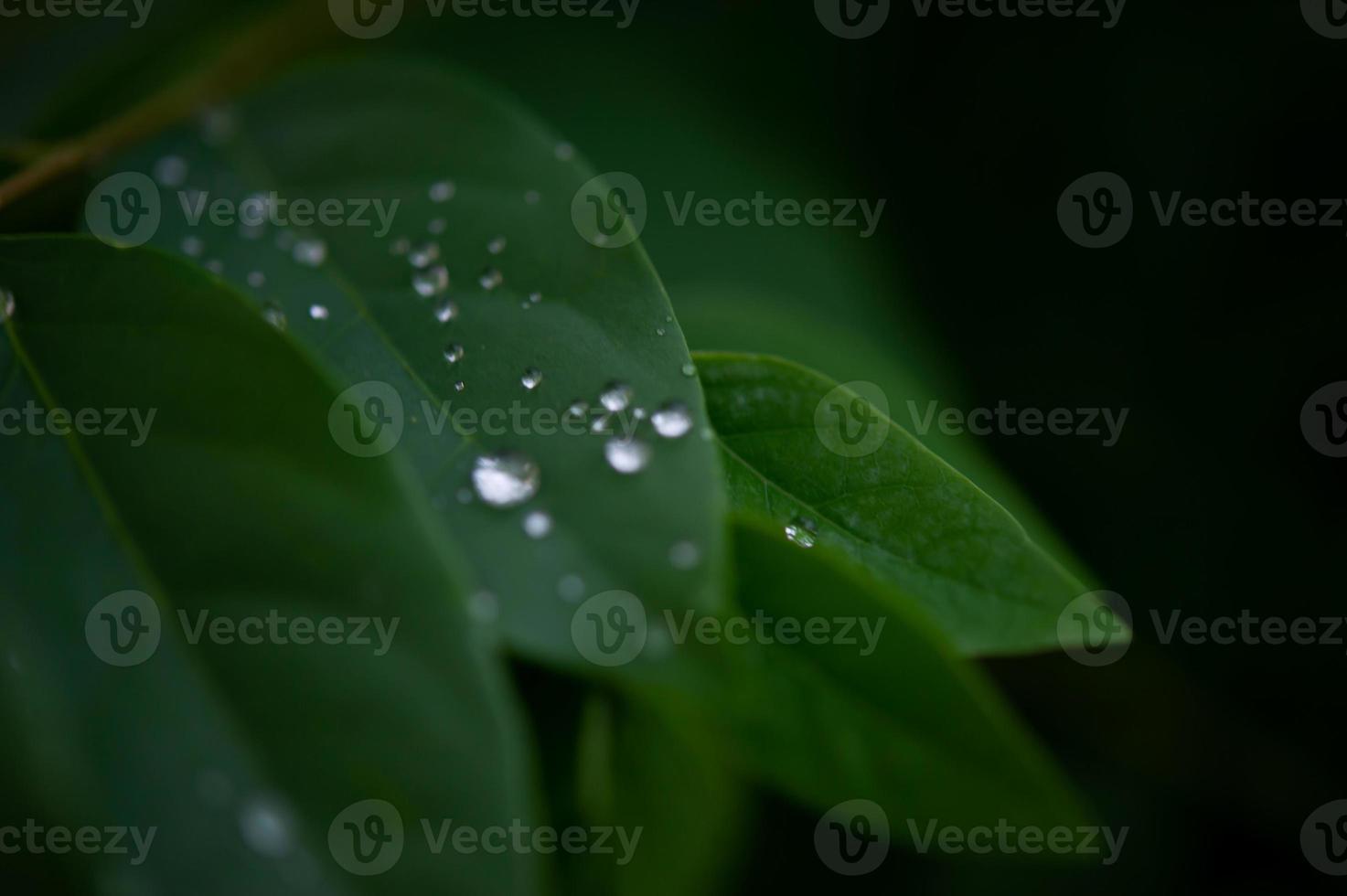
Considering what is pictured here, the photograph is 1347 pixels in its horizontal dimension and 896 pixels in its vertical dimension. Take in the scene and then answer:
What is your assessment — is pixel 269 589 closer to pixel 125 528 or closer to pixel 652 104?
pixel 125 528

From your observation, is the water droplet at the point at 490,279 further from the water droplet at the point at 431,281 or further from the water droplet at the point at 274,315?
the water droplet at the point at 274,315

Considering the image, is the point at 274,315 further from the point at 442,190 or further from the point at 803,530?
the point at 803,530

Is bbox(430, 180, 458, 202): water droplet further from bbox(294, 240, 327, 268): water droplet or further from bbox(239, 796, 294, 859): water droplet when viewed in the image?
bbox(239, 796, 294, 859): water droplet

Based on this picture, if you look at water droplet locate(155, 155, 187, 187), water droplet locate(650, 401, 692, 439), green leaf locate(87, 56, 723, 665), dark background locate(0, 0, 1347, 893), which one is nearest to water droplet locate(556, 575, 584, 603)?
green leaf locate(87, 56, 723, 665)

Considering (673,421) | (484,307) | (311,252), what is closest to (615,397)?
(673,421)

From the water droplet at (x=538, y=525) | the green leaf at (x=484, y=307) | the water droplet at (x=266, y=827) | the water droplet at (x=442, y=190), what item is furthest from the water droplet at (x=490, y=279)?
the water droplet at (x=266, y=827)

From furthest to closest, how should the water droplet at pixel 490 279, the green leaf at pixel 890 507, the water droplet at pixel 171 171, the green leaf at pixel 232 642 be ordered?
the water droplet at pixel 171 171
the water droplet at pixel 490 279
the green leaf at pixel 890 507
the green leaf at pixel 232 642
